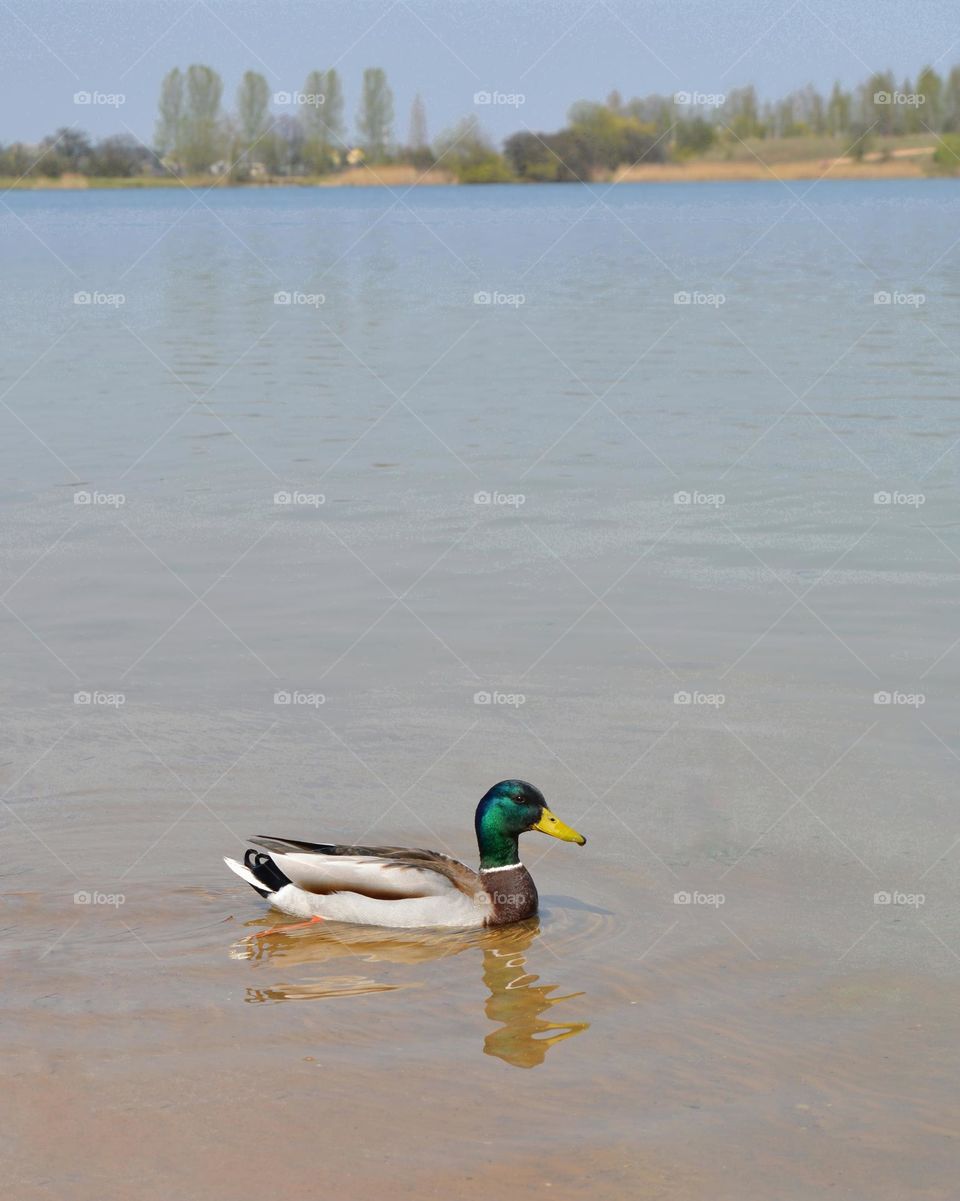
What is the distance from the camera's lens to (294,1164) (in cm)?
615

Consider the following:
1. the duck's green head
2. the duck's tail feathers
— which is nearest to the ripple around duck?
the duck's tail feathers

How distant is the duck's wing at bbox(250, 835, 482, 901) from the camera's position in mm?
8391

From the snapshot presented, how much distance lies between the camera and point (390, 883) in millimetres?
8383

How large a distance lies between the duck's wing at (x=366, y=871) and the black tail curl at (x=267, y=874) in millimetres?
28

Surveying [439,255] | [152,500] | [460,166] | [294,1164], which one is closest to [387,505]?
[152,500]

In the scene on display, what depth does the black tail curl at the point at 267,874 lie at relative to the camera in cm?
845

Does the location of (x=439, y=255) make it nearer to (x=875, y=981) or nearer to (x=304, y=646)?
(x=304, y=646)

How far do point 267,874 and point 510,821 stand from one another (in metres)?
1.20

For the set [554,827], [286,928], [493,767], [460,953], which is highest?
[554,827]

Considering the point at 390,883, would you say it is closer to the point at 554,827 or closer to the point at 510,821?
the point at 510,821

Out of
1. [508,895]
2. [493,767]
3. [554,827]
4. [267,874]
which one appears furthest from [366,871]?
[493,767]

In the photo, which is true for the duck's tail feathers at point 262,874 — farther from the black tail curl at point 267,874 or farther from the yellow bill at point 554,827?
the yellow bill at point 554,827

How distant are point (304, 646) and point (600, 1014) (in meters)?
5.40

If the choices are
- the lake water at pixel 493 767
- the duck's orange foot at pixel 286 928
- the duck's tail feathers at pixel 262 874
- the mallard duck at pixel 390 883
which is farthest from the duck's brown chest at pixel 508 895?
the duck's tail feathers at pixel 262 874
